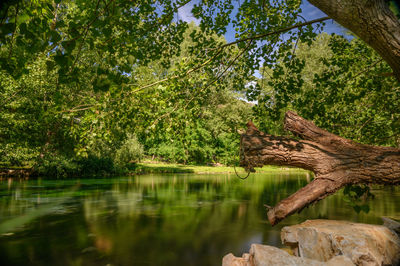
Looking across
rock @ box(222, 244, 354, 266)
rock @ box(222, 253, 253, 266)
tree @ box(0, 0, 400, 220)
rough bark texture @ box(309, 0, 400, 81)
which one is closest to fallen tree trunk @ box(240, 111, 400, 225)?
tree @ box(0, 0, 400, 220)

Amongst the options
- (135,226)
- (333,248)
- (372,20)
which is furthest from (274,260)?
(135,226)

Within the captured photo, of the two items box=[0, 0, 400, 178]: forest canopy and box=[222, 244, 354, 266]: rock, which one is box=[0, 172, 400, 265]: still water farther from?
box=[0, 0, 400, 178]: forest canopy

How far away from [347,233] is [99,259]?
457 cm

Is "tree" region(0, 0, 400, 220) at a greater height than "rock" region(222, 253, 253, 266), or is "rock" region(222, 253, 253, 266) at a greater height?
"tree" region(0, 0, 400, 220)

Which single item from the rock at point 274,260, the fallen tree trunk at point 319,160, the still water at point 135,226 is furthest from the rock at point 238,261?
the still water at point 135,226

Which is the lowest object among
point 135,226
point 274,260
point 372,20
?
point 135,226

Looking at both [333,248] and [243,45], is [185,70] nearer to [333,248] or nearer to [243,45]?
[243,45]

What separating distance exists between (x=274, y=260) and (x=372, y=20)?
2.92 metres

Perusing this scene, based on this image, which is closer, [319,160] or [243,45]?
[319,160]

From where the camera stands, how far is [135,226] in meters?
7.64

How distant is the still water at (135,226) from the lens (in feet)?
18.0

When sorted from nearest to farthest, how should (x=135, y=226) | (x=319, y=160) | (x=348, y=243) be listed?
1. (x=319, y=160)
2. (x=348, y=243)
3. (x=135, y=226)

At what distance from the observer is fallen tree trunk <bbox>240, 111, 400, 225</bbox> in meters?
2.99

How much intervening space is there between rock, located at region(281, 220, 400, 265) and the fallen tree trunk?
1.12 meters
